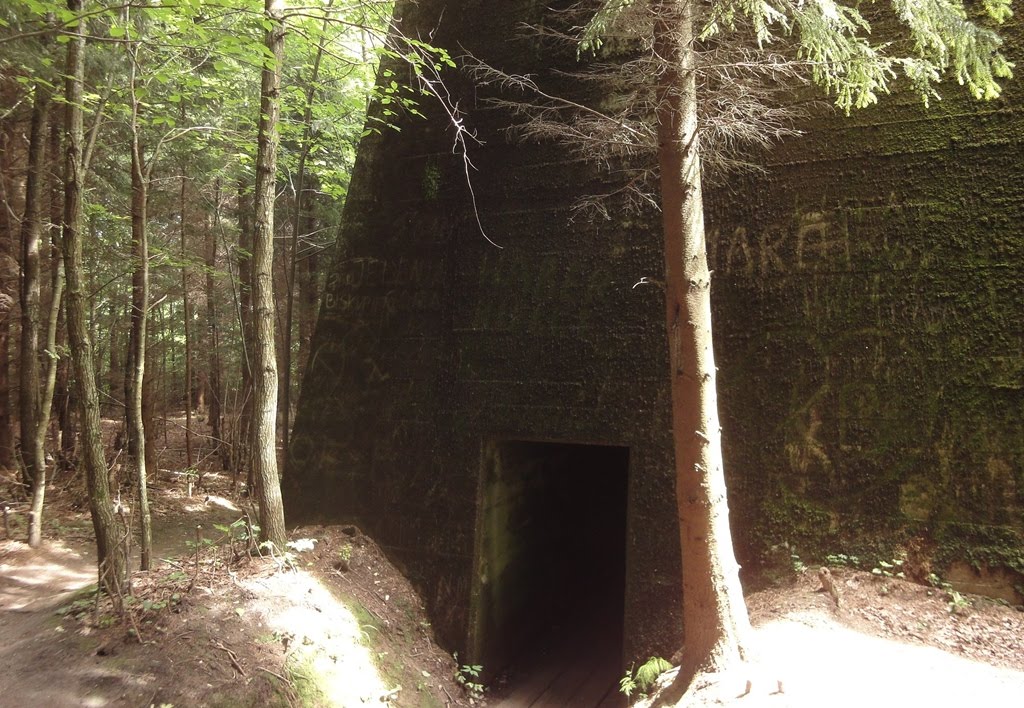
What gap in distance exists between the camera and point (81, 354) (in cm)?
468

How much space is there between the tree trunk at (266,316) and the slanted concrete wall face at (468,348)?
1461 mm

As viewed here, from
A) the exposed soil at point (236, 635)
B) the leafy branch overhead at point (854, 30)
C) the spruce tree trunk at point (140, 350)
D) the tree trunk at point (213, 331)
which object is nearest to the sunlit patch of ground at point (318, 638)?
the exposed soil at point (236, 635)

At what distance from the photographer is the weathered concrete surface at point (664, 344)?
4.41 metres

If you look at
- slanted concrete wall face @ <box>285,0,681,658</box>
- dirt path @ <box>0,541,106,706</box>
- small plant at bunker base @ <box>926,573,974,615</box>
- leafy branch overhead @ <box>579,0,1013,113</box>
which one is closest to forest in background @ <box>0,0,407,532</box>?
slanted concrete wall face @ <box>285,0,681,658</box>

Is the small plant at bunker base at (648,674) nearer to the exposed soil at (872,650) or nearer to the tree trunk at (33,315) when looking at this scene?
the exposed soil at (872,650)

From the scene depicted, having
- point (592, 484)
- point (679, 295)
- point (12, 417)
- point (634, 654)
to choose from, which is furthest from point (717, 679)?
point (12, 417)

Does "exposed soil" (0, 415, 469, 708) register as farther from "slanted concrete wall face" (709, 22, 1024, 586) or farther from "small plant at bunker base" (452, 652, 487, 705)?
"slanted concrete wall face" (709, 22, 1024, 586)

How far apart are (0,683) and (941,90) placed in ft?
26.1

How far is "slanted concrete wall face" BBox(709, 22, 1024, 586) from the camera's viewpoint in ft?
14.2

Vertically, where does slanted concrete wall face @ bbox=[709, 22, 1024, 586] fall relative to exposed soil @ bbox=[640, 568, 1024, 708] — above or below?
above

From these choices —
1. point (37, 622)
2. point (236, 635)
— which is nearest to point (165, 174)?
point (37, 622)

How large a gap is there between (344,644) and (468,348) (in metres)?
2.93

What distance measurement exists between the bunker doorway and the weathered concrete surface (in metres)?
0.40

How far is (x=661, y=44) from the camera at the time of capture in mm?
3631
